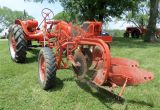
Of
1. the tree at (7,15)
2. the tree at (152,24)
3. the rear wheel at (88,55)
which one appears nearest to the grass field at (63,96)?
the rear wheel at (88,55)

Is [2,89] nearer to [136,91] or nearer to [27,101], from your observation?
[27,101]

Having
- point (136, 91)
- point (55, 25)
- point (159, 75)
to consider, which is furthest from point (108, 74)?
point (55, 25)

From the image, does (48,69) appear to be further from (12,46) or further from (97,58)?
(12,46)

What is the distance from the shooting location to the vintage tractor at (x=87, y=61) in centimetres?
724

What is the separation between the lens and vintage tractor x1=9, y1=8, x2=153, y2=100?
7242mm

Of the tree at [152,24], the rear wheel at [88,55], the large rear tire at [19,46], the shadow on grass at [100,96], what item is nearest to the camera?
the shadow on grass at [100,96]

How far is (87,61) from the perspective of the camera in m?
8.20

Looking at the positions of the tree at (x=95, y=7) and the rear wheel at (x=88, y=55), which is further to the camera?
the tree at (x=95, y=7)

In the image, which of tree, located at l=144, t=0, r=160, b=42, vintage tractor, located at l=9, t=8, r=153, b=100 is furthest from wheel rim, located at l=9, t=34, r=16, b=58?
tree, located at l=144, t=0, r=160, b=42

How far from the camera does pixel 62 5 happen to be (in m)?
25.5

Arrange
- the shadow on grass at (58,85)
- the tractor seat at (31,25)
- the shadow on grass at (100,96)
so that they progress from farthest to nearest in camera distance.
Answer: the tractor seat at (31,25) < the shadow on grass at (58,85) < the shadow on grass at (100,96)

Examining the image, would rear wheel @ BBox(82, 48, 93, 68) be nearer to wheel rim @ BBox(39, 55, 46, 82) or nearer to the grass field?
the grass field

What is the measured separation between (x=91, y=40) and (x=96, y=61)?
43 centimetres

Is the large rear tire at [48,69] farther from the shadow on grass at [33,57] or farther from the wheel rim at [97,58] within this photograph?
the shadow on grass at [33,57]
